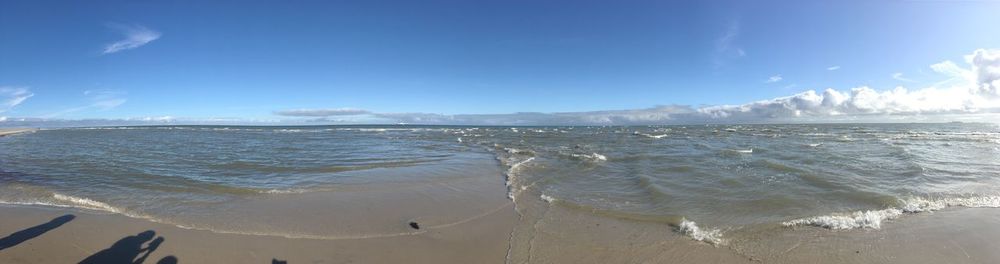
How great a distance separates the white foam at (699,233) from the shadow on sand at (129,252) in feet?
25.6

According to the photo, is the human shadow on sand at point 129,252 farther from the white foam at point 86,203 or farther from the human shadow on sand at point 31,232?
the white foam at point 86,203

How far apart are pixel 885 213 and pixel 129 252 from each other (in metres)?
13.1

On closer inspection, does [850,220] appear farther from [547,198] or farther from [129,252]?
[129,252]

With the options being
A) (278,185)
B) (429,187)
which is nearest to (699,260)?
(429,187)

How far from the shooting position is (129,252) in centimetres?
584

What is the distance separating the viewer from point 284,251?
5977mm

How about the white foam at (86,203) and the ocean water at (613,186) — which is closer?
the ocean water at (613,186)

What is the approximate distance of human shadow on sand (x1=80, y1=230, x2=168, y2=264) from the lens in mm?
5559

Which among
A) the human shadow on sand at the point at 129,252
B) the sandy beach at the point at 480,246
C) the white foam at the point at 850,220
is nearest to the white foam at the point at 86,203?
the sandy beach at the point at 480,246

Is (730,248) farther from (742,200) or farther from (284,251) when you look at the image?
(284,251)

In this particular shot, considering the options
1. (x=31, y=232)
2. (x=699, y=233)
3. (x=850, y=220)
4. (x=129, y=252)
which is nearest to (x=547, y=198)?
(x=699, y=233)

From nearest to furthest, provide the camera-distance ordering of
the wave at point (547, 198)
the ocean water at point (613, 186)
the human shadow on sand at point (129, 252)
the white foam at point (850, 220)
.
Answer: the human shadow on sand at point (129, 252)
the white foam at point (850, 220)
the ocean water at point (613, 186)
the wave at point (547, 198)

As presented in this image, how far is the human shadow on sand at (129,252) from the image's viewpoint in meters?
5.56

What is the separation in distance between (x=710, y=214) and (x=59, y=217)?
41.5 ft
